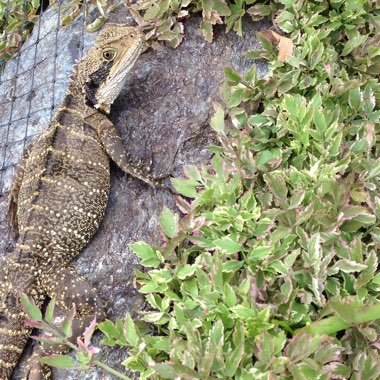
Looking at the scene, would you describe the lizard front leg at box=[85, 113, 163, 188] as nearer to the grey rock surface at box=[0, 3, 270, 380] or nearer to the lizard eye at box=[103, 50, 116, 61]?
the grey rock surface at box=[0, 3, 270, 380]

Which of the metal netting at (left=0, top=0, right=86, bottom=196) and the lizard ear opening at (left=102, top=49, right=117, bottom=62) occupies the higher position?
the lizard ear opening at (left=102, top=49, right=117, bottom=62)

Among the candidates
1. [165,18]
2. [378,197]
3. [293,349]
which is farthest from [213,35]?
[293,349]

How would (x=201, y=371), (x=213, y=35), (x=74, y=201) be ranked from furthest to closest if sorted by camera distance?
(x=213, y=35) → (x=74, y=201) → (x=201, y=371)

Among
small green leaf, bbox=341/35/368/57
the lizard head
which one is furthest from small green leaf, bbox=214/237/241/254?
the lizard head

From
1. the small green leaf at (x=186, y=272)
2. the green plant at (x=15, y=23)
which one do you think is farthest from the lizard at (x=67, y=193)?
the green plant at (x=15, y=23)

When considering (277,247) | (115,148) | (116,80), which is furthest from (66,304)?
(116,80)

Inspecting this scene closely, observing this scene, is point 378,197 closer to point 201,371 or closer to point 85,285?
point 201,371
